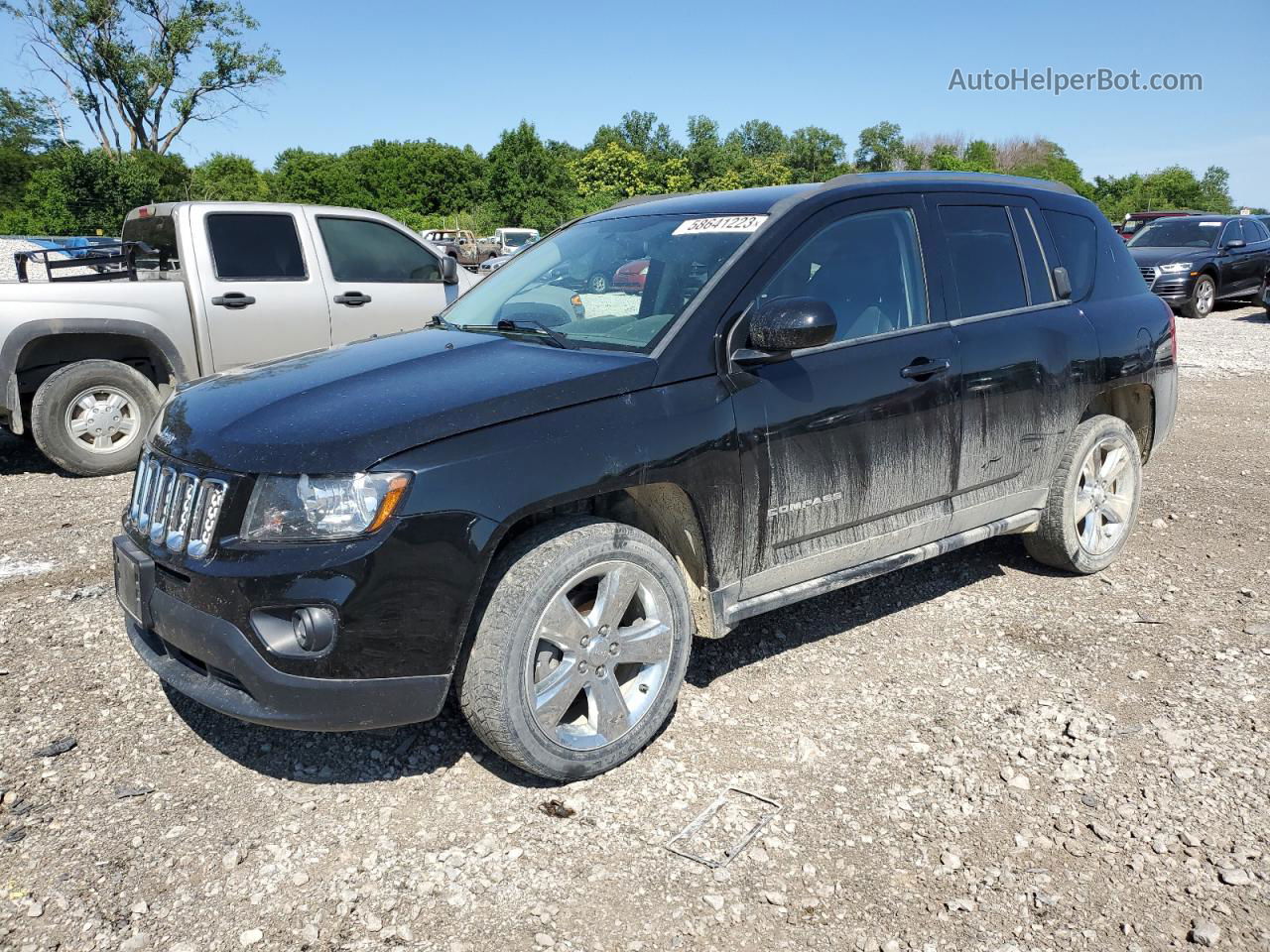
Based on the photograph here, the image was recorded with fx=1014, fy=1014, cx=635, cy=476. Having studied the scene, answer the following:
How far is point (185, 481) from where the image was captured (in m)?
3.00

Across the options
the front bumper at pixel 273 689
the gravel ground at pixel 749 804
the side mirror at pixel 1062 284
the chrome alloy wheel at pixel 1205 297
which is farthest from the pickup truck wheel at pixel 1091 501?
the chrome alloy wheel at pixel 1205 297

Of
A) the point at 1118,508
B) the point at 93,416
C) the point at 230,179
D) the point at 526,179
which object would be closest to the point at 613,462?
the point at 1118,508

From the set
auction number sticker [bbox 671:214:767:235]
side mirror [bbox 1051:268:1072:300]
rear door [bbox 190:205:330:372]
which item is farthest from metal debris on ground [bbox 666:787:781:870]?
rear door [bbox 190:205:330:372]

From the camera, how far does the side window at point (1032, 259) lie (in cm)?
452

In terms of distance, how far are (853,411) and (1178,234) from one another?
18.2m

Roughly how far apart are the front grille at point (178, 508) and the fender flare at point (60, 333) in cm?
441

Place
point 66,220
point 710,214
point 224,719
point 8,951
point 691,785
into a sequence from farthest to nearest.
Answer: point 66,220 < point 710,214 < point 224,719 < point 691,785 < point 8,951

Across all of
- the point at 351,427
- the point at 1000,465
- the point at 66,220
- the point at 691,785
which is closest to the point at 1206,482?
the point at 1000,465

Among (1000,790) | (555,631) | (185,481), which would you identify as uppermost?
(185,481)

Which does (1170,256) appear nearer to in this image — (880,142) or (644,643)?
(644,643)

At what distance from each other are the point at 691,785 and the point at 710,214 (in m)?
2.12

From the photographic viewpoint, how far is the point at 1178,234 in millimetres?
18766

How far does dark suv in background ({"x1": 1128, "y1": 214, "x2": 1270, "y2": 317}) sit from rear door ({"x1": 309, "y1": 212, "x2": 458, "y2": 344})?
1369 centimetres

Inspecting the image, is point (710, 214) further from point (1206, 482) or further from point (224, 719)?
point (1206, 482)
